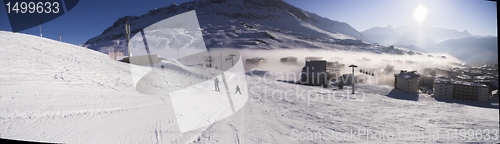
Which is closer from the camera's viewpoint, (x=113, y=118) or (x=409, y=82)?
(x=113, y=118)

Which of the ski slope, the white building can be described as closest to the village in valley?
the white building

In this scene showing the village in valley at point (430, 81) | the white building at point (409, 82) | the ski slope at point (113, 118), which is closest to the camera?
the ski slope at point (113, 118)

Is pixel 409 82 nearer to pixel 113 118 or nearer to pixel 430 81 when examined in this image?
pixel 430 81

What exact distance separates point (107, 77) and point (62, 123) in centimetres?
360

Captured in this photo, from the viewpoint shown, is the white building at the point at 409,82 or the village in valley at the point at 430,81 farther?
the white building at the point at 409,82

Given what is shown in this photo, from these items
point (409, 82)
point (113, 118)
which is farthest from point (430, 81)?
point (113, 118)

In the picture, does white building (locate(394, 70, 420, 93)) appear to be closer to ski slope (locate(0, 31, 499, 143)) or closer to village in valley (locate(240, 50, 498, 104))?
village in valley (locate(240, 50, 498, 104))

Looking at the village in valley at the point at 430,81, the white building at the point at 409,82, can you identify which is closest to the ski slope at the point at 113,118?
the village in valley at the point at 430,81

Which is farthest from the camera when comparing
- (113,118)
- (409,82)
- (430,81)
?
(430,81)

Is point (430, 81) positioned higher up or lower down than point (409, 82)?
lower down

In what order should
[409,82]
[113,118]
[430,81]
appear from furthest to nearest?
[430,81] < [409,82] < [113,118]

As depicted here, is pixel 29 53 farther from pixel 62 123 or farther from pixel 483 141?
pixel 483 141

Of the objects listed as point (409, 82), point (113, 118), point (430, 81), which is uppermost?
point (113, 118)

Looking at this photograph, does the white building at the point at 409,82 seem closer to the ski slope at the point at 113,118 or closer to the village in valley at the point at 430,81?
the village in valley at the point at 430,81
